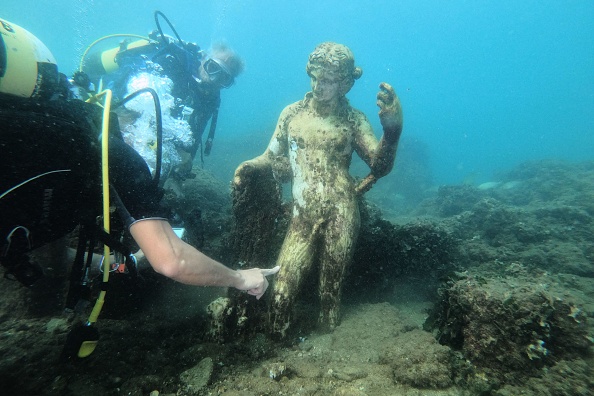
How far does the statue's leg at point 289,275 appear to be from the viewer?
327 cm

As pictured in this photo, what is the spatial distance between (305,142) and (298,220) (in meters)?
1.18

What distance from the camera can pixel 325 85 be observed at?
162 inches

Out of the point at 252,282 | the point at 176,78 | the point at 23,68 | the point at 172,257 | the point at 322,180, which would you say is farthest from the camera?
the point at 176,78

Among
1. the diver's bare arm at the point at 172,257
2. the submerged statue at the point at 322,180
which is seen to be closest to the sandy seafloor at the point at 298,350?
the submerged statue at the point at 322,180

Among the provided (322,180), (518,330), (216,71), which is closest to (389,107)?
(322,180)

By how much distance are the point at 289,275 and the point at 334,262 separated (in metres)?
0.60

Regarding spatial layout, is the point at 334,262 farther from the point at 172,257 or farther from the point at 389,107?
the point at 172,257

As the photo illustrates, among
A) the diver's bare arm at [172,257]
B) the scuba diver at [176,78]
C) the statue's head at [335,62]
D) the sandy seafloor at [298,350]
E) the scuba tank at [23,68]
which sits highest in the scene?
the scuba diver at [176,78]

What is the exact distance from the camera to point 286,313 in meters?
3.30

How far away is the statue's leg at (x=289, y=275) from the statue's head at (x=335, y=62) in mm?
2274

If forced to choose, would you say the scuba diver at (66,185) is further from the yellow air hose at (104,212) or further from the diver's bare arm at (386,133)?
the diver's bare arm at (386,133)

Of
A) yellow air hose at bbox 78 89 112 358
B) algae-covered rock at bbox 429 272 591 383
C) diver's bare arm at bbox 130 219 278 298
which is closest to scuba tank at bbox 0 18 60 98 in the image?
yellow air hose at bbox 78 89 112 358

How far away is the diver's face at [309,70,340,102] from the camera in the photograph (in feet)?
13.3

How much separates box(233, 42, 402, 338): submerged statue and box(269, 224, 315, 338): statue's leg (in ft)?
0.03
